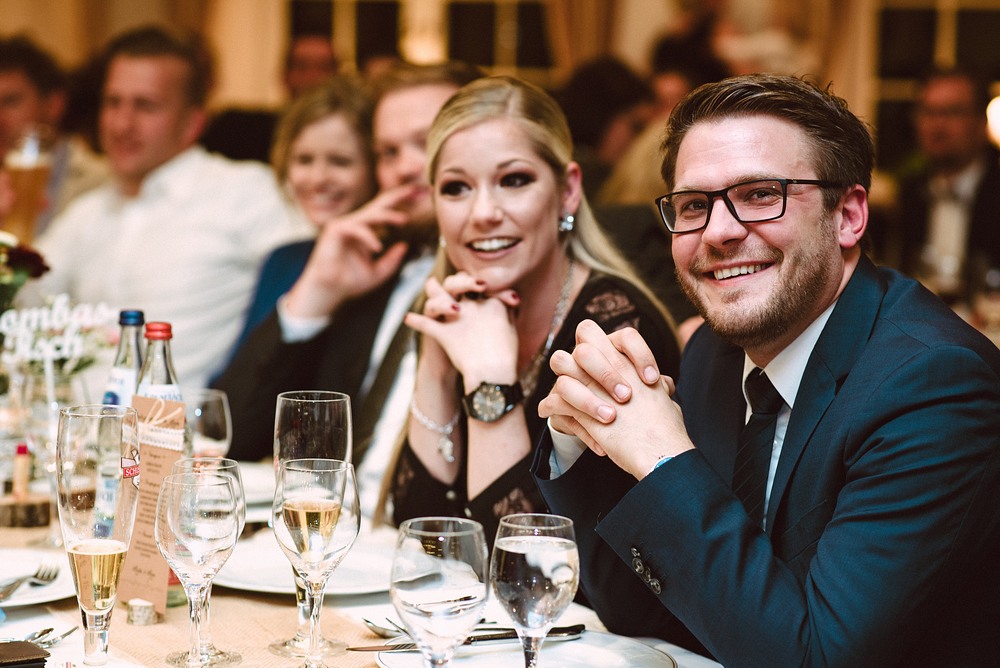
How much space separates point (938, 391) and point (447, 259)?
1.30 meters

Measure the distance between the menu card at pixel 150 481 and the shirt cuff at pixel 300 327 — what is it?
1433 mm

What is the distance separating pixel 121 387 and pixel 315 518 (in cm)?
75

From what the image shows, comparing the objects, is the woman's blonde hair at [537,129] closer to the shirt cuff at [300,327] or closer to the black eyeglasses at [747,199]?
→ the black eyeglasses at [747,199]

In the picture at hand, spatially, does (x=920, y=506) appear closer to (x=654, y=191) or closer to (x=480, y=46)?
(x=654, y=191)

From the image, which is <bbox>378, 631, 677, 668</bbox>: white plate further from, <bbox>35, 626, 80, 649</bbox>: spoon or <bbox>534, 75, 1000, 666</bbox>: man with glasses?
<bbox>35, 626, 80, 649</bbox>: spoon

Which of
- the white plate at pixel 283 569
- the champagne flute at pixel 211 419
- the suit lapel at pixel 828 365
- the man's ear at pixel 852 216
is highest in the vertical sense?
the man's ear at pixel 852 216

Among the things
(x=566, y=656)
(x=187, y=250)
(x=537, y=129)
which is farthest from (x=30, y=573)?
(x=187, y=250)

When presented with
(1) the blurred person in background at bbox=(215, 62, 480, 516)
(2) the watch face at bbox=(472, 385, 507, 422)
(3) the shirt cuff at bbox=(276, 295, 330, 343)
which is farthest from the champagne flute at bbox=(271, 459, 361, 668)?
(3) the shirt cuff at bbox=(276, 295, 330, 343)

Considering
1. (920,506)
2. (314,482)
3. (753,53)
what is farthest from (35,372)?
(753,53)

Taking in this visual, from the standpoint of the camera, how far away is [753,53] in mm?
8078

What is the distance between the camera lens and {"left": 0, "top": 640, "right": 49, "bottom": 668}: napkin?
4.07 ft

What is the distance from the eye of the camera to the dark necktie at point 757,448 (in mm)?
1572

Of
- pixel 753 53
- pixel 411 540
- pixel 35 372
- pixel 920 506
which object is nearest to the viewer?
pixel 411 540

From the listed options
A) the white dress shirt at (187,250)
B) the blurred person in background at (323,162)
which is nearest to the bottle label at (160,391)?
the blurred person in background at (323,162)
